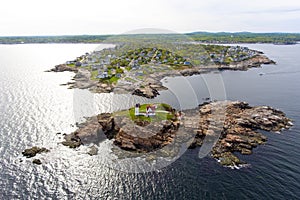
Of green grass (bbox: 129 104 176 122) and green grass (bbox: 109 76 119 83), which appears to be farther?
green grass (bbox: 109 76 119 83)

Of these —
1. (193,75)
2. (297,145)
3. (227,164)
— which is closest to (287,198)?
(227,164)

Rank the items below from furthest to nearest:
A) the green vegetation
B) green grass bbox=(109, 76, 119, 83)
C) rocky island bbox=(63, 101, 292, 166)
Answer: green grass bbox=(109, 76, 119, 83), the green vegetation, rocky island bbox=(63, 101, 292, 166)

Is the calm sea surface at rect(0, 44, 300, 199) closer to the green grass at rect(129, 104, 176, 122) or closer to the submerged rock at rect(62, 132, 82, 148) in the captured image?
the submerged rock at rect(62, 132, 82, 148)

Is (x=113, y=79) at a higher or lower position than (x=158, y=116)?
higher

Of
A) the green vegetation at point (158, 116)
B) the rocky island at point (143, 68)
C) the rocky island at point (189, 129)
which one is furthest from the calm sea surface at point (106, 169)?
the rocky island at point (143, 68)

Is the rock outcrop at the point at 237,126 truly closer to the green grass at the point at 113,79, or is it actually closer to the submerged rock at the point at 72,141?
the submerged rock at the point at 72,141

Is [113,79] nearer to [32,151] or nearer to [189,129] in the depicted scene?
[189,129]

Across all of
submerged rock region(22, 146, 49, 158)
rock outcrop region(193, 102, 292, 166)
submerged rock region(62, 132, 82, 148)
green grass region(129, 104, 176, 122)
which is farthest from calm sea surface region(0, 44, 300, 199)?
green grass region(129, 104, 176, 122)

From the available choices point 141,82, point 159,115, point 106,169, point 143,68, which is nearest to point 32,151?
point 106,169
